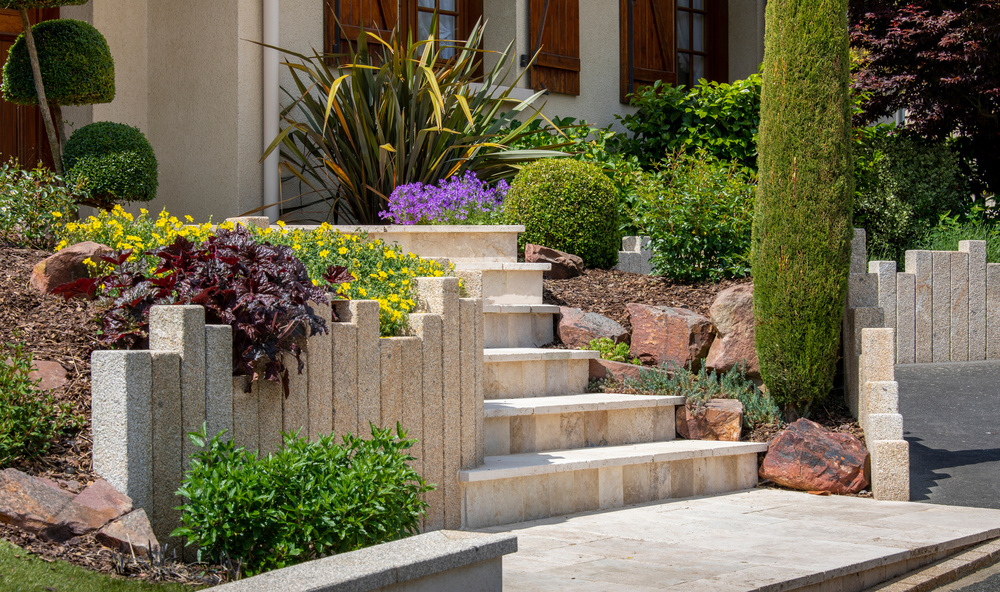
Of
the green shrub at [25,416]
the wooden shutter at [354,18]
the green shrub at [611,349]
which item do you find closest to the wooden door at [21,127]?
the wooden shutter at [354,18]

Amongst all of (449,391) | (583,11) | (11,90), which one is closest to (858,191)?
(583,11)

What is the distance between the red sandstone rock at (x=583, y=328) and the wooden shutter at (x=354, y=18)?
3.58m

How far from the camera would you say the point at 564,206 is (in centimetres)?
722

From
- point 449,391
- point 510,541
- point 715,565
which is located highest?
point 449,391

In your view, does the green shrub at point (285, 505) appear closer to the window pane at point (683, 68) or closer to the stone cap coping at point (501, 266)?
the stone cap coping at point (501, 266)

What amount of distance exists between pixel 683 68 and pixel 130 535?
10609 mm

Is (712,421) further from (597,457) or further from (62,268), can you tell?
(62,268)

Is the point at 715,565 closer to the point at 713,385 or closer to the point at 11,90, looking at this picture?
the point at 713,385

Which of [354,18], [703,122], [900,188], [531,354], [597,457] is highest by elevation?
[354,18]

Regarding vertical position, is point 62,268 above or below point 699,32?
below

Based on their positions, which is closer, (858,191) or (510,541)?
(510,541)

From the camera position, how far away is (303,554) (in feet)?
10.3

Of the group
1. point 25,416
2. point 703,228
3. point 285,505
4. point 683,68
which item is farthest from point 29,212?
point 683,68

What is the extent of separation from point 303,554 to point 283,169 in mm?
5342
